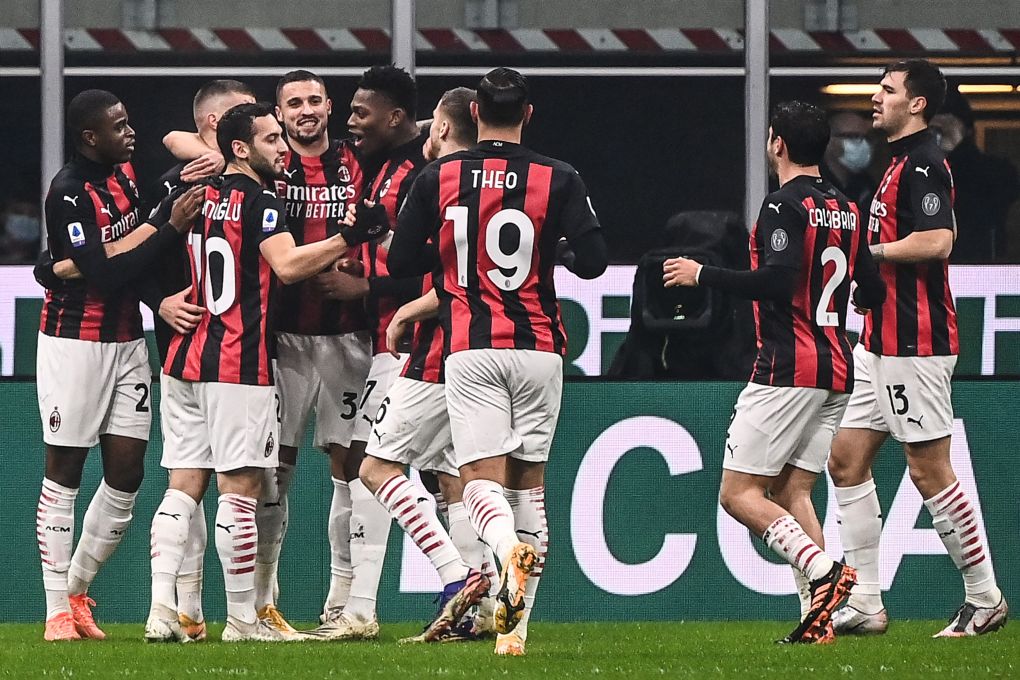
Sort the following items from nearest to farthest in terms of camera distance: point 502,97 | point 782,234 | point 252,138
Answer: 1. point 502,97
2. point 782,234
3. point 252,138

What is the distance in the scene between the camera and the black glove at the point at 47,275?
7490mm

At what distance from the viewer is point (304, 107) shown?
7.56m

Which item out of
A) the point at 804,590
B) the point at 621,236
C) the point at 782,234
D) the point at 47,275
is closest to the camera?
the point at 782,234

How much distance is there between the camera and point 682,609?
340 inches

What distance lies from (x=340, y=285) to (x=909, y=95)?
2.27m

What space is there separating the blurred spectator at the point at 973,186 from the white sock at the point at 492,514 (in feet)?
9.72

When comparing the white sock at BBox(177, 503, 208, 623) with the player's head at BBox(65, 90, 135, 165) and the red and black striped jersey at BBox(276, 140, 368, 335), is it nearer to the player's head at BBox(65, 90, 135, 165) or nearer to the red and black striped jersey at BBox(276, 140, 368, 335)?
the red and black striped jersey at BBox(276, 140, 368, 335)

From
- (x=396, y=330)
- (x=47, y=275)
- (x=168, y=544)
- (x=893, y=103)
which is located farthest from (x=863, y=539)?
(x=47, y=275)

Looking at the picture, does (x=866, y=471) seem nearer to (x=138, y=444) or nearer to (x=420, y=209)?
(x=420, y=209)

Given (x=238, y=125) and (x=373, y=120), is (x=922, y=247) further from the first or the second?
(x=238, y=125)

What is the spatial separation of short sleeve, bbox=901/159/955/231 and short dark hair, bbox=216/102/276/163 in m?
2.40

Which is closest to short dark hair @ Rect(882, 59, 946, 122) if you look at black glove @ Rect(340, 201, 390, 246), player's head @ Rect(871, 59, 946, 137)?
player's head @ Rect(871, 59, 946, 137)

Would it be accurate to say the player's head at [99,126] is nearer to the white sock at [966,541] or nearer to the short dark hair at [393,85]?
the short dark hair at [393,85]

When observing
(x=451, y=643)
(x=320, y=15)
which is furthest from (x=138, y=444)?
(x=320, y=15)
